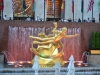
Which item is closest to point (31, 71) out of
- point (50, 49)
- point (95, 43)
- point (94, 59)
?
point (50, 49)

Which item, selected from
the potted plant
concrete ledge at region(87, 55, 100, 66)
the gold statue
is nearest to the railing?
the gold statue

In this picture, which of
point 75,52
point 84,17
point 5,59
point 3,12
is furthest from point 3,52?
point 84,17

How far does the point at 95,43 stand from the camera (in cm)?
2802

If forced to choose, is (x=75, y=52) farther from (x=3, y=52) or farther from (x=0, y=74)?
(x=0, y=74)

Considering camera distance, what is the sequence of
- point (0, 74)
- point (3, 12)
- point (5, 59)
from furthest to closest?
point (3, 12)
point (5, 59)
point (0, 74)

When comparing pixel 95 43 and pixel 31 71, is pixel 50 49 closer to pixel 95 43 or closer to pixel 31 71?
pixel 31 71

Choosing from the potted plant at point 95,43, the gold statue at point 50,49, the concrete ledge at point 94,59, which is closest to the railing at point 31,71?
the gold statue at point 50,49

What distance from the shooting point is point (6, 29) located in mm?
28000

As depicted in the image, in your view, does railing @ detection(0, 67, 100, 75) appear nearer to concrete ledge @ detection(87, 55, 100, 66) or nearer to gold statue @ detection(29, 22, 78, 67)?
gold statue @ detection(29, 22, 78, 67)

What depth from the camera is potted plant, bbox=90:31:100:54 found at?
27.7 meters

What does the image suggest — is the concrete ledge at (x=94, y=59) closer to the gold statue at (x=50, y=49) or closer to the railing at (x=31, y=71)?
the gold statue at (x=50, y=49)

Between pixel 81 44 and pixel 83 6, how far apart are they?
8281 millimetres

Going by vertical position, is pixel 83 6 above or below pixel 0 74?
above

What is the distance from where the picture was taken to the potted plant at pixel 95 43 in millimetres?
27745
